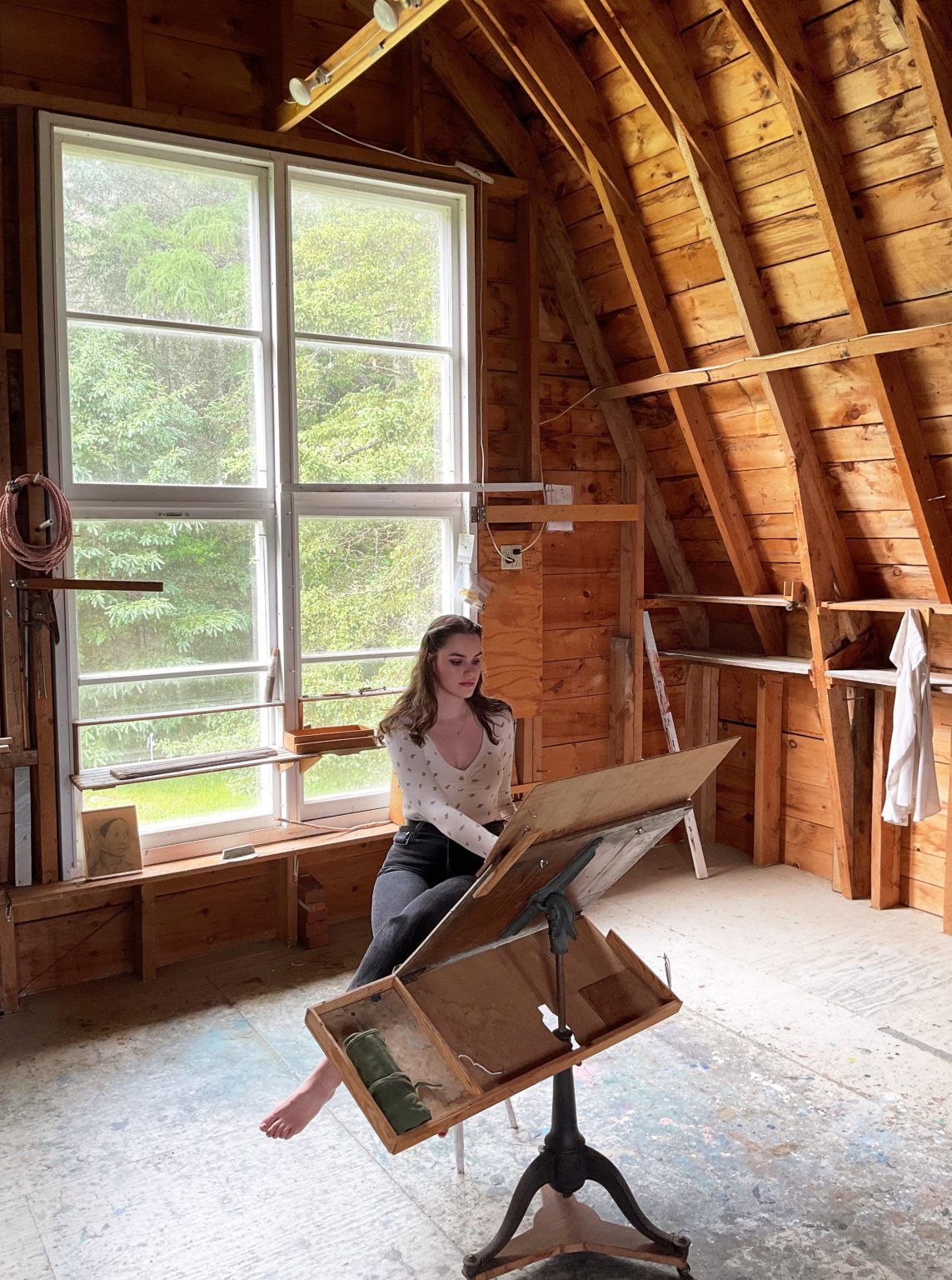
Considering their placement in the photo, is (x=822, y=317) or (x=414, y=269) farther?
(x=414, y=269)

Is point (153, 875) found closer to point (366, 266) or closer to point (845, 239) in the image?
point (366, 266)

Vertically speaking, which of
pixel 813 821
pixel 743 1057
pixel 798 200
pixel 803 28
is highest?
pixel 803 28

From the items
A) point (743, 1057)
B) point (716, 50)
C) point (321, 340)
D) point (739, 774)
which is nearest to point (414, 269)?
point (321, 340)

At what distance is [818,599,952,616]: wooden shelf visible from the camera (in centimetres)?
403

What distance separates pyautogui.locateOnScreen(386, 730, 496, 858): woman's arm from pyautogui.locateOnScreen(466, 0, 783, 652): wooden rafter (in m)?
2.17

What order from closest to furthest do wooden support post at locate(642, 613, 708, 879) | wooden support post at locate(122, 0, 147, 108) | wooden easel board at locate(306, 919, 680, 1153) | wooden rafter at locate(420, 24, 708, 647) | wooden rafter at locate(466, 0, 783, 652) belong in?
wooden easel board at locate(306, 919, 680, 1153), wooden support post at locate(122, 0, 147, 108), wooden rafter at locate(466, 0, 783, 652), wooden rafter at locate(420, 24, 708, 647), wooden support post at locate(642, 613, 708, 879)

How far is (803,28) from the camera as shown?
332 cm

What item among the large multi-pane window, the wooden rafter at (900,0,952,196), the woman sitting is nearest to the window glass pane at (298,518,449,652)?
the large multi-pane window

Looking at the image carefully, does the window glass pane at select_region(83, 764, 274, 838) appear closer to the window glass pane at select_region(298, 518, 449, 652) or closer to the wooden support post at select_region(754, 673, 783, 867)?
the window glass pane at select_region(298, 518, 449, 652)

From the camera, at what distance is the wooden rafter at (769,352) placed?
11.6 ft

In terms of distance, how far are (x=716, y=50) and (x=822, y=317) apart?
95 centimetres

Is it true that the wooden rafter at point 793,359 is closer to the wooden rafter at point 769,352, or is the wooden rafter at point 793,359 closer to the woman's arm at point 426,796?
the wooden rafter at point 769,352

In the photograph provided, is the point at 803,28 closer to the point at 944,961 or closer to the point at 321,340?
the point at 321,340

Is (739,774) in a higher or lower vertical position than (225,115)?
lower
